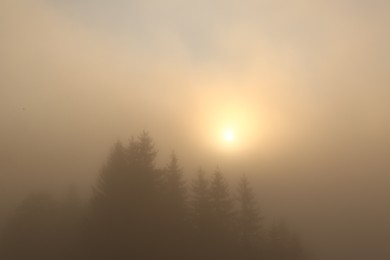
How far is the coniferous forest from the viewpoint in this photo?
2.83 metres

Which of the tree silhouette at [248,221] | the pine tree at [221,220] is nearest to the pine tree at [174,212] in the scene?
the pine tree at [221,220]

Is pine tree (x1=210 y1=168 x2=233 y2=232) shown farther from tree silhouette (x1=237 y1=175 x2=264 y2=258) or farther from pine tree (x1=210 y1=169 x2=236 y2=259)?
tree silhouette (x1=237 y1=175 x2=264 y2=258)

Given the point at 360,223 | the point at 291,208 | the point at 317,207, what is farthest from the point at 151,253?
the point at 360,223

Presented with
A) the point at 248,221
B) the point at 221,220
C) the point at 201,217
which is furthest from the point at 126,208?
the point at 248,221

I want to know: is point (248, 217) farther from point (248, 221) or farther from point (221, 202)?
point (221, 202)

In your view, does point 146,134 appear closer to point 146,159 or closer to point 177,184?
point 146,159

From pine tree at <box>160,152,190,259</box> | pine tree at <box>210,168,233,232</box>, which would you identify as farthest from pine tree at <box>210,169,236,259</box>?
pine tree at <box>160,152,190,259</box>

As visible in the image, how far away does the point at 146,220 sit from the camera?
10.0 feet

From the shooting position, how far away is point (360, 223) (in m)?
3.57

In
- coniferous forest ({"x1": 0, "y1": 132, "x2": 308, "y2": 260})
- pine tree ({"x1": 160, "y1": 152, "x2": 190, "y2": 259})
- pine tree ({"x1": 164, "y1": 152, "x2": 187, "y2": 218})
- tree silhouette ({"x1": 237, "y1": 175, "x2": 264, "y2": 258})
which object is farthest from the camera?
tree silhouette ({"x1": 237, "y1": 175, "x2": 264, "y2": 258})

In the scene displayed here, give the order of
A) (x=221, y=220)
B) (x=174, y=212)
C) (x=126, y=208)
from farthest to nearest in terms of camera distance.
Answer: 1. (x=221, y=220)
2. (x=174, y=212)
3. (x=126, y=208)

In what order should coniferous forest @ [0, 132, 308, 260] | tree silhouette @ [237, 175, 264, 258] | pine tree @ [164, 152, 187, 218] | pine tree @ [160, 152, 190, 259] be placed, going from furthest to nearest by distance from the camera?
1. tree silhouette @ [237, 175, 264, 258]
2. pine tree @ [164, 152, 187, 218]
3. pine tree @ [160, 152, 190, 259]
4. coniferous forest @ [0, 132, 308, 260]

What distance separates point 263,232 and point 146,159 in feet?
4.70

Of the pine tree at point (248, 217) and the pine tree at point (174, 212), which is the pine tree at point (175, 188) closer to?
the pine tree at point (174, 212)
